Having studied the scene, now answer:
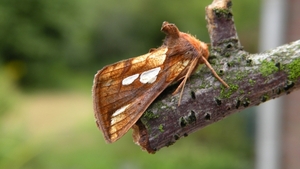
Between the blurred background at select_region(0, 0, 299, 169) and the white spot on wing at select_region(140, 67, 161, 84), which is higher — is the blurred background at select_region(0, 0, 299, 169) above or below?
above

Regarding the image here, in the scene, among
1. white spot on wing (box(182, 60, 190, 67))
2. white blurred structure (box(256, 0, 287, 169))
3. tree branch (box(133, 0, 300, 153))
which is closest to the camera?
tree branch (box(133, 0, 300, 153))

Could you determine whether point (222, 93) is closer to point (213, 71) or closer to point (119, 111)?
point (213, 71)

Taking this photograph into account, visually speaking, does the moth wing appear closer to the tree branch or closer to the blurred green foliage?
the tree branch

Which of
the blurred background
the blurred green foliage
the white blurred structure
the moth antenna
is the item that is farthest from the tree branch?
the blurred green foliage

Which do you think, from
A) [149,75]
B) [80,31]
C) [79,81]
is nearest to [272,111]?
[149,75]

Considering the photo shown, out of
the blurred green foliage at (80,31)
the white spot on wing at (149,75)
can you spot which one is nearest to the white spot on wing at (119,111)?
the white spot on wing at (149,75)

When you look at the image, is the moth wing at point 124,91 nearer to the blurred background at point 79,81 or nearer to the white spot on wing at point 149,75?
the white spot on wing at point 149,75
